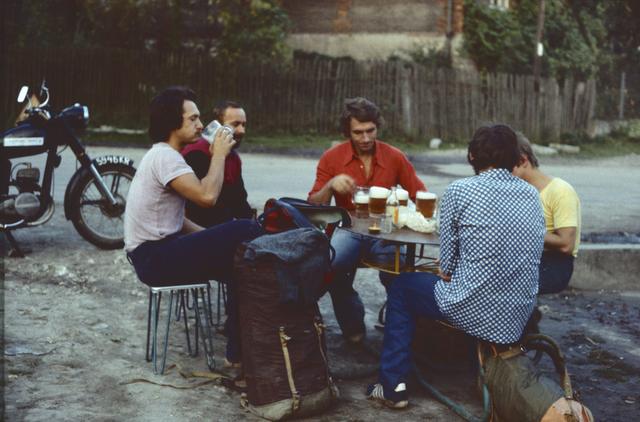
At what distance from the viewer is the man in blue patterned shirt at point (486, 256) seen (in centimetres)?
430

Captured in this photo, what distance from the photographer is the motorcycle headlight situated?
26.0 feet

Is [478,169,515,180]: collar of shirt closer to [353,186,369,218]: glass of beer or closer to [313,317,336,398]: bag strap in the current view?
[353,186,369,218]: glass of beer

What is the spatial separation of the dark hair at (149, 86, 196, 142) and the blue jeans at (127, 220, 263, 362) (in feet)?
2.00

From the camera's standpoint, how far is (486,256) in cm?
430

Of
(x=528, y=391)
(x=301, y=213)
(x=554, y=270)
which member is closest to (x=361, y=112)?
(x=301, y=213)

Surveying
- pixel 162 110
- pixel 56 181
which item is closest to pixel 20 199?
pixel 162 110

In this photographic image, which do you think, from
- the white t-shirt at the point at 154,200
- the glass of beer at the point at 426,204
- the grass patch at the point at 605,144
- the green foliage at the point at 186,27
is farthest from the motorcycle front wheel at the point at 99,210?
the grass patch at the point at 605,144

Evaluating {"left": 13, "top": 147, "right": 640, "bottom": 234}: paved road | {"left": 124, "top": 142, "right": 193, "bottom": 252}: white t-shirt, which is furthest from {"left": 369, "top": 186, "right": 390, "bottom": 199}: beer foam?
{"left": 13, "top": 147, "right": 640, "bottom": 234}: paved road

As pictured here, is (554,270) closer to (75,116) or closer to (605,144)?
(75,116)

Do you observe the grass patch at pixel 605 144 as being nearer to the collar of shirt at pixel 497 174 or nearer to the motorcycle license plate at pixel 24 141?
the motorcycle license plate at pixel 24 141

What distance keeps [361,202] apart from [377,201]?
0.77 feet

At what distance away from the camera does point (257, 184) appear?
40.7ft

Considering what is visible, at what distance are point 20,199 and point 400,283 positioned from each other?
4.21 meters

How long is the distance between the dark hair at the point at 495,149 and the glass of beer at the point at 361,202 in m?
0.96
